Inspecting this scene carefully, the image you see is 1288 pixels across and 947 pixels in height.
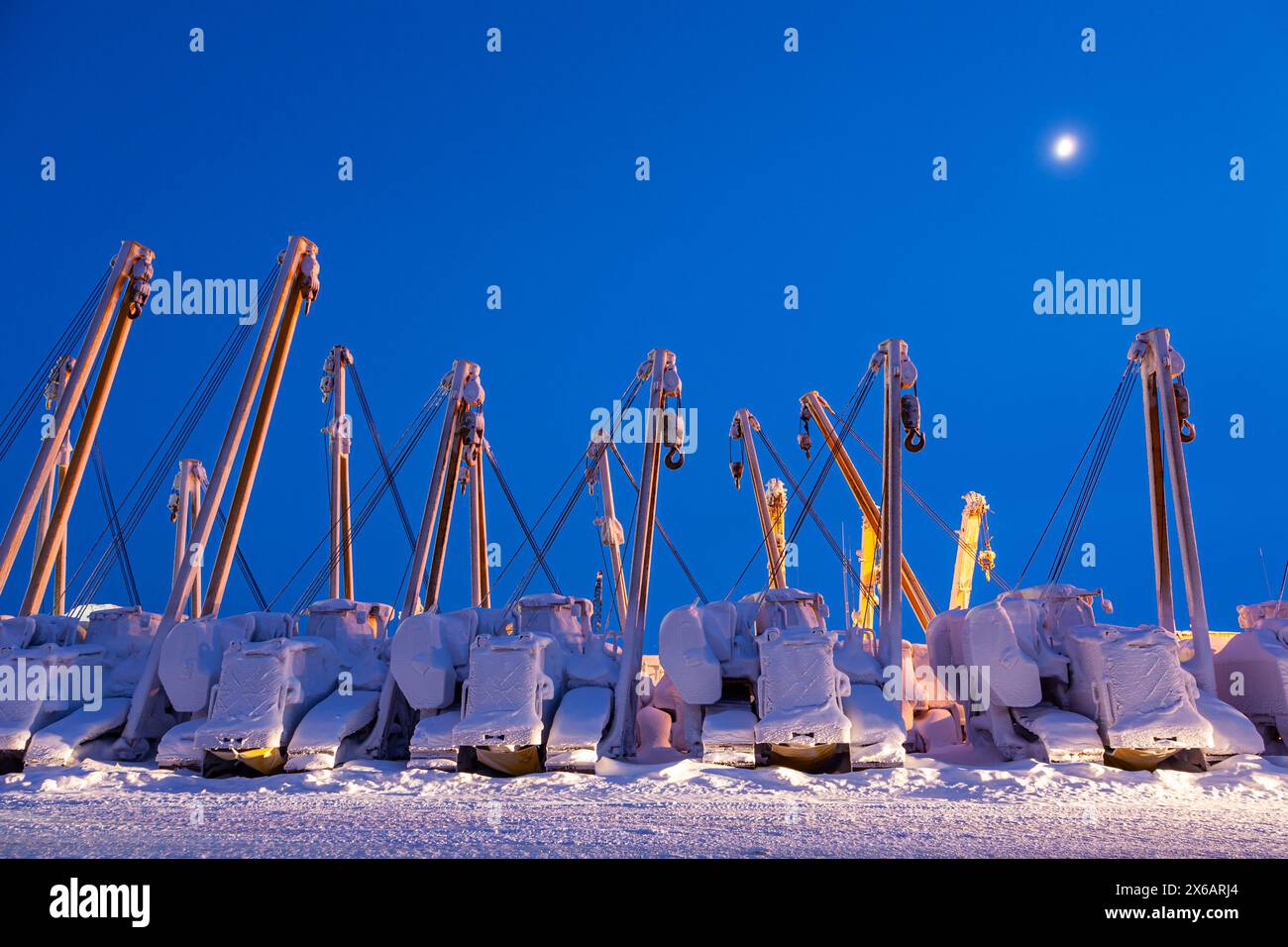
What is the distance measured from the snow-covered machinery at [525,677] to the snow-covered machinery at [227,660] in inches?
53.7

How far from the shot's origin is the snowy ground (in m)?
6.82

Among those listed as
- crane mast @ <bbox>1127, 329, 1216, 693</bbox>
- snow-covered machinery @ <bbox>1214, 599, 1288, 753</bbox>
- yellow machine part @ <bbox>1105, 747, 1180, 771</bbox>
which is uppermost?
crane mast @ <bbox>1127, 329, 1216, 693</bbox>

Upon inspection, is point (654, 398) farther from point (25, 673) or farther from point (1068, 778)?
point (25, 673)

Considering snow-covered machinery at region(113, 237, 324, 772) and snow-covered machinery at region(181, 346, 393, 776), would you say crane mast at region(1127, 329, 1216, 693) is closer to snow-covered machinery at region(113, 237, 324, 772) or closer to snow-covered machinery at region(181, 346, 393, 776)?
snow-covered machinery at region(181, 346, 393, 776)

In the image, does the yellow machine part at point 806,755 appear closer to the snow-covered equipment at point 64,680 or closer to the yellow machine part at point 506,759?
the yellow machine part at point 506,759

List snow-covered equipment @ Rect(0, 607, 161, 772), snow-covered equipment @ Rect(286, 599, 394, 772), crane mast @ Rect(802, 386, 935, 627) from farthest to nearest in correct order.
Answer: crane mast @ Rect(802, 386, 935, 627) < snow-covered equipment @ Rect(0, 607, 161, 772) < snow-covered equipment @ Rect(286, 599, 394, 772)

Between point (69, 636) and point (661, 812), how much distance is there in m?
10.2

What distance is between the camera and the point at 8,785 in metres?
10.3

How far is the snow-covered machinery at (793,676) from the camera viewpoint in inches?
425

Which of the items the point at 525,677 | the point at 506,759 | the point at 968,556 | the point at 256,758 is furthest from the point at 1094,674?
the point at 968,556

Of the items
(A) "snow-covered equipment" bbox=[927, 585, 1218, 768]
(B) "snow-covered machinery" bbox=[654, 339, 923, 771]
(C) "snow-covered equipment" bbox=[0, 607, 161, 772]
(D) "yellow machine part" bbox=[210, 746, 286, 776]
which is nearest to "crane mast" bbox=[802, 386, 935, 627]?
(B) "snow-covered machinery" bbox=[654, 339, 923, 771]

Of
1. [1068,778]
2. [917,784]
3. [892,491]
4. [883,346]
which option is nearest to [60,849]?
[917,784]

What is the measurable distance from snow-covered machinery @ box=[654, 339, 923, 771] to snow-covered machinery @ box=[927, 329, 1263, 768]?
3.92 ft

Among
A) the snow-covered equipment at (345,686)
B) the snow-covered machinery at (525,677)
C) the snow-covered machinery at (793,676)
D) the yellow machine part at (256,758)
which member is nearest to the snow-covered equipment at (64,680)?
the yellow machine part at (256,758)
